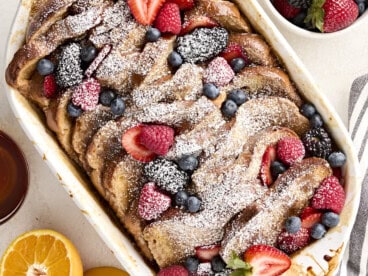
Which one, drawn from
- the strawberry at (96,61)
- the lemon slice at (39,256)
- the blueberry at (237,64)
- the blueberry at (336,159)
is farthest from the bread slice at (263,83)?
the lemon slice at (39,256)

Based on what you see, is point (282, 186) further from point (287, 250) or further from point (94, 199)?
point (94, 199)

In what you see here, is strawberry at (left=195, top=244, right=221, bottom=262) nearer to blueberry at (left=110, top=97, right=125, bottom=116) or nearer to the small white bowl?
blueberry at (left=110, top=97, right=125, bottom=116)

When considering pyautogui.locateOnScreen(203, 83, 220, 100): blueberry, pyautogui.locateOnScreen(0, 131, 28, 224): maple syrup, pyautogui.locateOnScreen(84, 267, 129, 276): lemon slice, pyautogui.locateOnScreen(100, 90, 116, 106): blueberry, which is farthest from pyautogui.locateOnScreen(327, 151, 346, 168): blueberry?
pyautogui.locateOnScreen(0, 131, 28, 224): maple syrup

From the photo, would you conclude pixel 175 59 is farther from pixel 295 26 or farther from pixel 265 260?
pixel 265 260

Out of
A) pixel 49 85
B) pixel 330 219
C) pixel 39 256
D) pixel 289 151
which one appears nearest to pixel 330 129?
pixel 289 151

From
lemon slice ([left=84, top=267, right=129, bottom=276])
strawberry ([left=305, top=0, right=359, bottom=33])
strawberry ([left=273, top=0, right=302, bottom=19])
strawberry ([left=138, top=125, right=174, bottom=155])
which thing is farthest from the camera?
lemon slice ([left=84, top=267, right=129, bottom=276])

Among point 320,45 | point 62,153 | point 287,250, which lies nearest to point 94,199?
point 62,153

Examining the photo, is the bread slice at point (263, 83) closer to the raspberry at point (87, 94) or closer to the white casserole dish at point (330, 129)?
the white casserole dish at point (330, 129)
